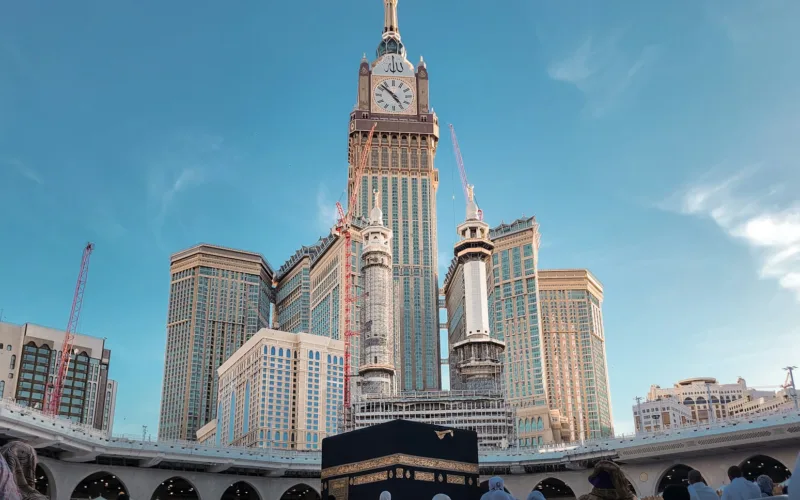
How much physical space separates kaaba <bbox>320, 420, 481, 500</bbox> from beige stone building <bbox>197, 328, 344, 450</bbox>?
9359cm

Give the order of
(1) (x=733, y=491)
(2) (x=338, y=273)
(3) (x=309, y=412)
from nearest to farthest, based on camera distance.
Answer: (1) (x=733, y=491) < (3) (x=309, y=412) < (2) (x=338, y=273)

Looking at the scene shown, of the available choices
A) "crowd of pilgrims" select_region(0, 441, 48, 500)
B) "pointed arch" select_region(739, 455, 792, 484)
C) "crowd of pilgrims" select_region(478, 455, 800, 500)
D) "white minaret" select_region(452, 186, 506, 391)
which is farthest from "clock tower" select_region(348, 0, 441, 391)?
"crowd of pilgrims" select_region(0, 441, 48, 500)

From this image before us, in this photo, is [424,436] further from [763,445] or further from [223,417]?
[223,417]

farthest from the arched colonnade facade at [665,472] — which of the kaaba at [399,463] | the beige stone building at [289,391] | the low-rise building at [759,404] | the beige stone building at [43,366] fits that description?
the beige stone building at [43,366]

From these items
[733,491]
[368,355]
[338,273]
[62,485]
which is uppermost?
[338,273]

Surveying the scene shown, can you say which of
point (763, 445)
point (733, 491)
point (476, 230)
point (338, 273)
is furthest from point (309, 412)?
point (733, 491)

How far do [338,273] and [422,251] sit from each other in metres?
20.3

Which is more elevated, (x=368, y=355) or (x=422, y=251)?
(x=422, y=251)

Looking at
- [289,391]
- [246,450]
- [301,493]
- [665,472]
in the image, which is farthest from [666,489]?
[289,391]

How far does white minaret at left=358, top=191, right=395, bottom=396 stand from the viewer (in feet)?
509

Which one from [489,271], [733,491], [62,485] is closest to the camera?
[733,491]

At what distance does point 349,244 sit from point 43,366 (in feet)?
223

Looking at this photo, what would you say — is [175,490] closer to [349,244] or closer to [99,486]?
[99,486]

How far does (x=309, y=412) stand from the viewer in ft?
490
